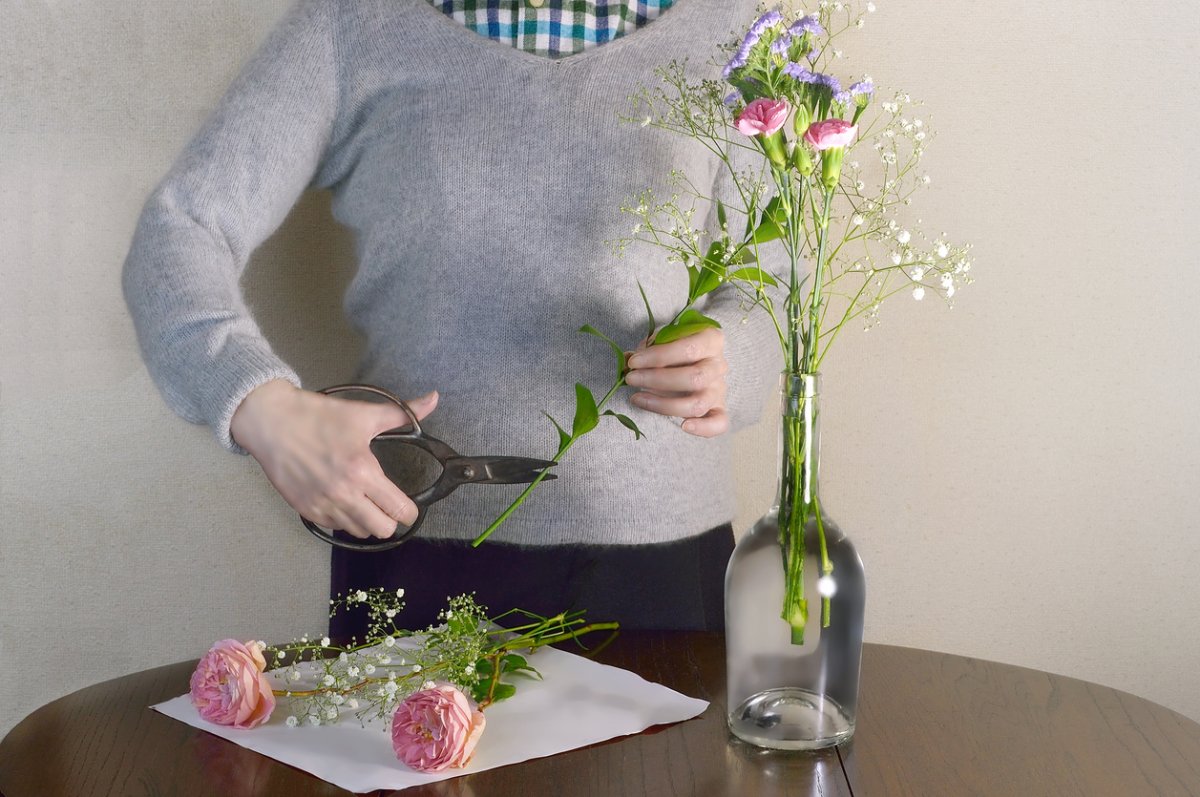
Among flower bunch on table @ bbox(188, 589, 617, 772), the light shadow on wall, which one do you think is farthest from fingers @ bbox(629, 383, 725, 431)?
the light shadow on wall

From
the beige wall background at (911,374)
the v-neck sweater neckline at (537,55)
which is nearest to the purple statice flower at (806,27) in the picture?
the v-neck sweater neckline at (537,55)

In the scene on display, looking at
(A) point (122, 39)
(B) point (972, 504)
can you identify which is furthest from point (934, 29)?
(A) point (122, 39)

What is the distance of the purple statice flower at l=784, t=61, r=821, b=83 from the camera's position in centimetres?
67

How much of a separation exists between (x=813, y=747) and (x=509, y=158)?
0.61 m

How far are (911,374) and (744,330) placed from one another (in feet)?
1.20

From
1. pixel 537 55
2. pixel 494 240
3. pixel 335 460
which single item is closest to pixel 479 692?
pixel 335 460

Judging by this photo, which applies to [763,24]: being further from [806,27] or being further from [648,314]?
[648,314]

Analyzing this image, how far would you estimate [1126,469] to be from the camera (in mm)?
1314

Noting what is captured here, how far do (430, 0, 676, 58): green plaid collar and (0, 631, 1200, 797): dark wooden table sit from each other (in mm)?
617

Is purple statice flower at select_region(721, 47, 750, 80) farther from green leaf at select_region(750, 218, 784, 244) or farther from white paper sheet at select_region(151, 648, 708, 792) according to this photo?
white paper sheet at select_region(151, 648, 708, 792)

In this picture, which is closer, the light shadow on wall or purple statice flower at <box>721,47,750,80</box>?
purple statice flower at <box>721,47,750,80</box>

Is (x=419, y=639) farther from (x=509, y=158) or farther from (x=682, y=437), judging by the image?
(x=509, y=158)

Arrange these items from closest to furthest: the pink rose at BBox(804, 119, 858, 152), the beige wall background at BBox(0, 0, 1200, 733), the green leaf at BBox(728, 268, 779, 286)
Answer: the pink rose at BBox(804, 119, 858, 152), the green leaf at BBox(728, 268, 779, 286), the beige wall background at BBox(0, 0, 1200, 733)

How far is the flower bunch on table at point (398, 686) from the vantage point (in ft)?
2.14
